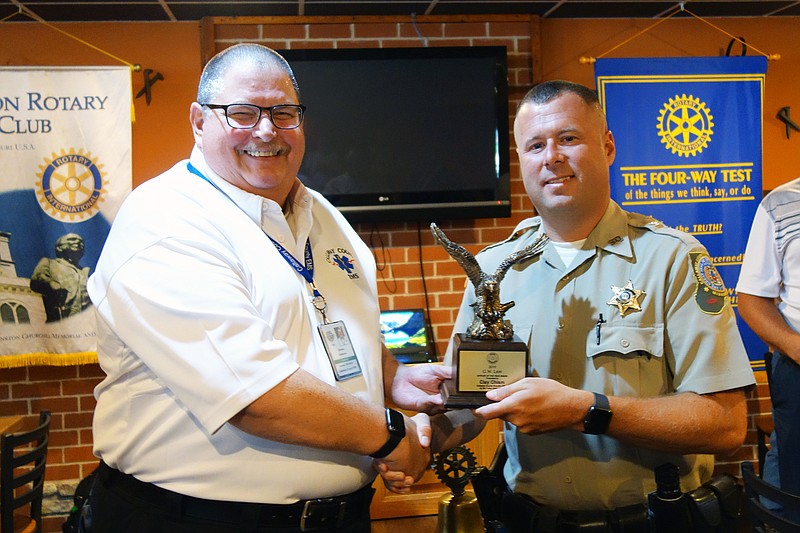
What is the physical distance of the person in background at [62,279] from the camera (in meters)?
3.42

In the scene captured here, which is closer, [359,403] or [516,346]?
[359,403]

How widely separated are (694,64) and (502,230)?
1.31m

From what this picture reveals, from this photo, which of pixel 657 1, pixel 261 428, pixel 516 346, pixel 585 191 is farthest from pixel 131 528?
pixel 657 1

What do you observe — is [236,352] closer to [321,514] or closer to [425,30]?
[321,514]

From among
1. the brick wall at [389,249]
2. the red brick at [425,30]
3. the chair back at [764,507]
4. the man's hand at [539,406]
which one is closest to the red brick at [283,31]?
the brick wall at [389,249]

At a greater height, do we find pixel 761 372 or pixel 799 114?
pixel 799 114

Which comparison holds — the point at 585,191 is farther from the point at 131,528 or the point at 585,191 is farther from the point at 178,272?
the point at 131,528

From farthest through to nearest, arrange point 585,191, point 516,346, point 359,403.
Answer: point 585,191, point 516,346, point 359,403

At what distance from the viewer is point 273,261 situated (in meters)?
1.45

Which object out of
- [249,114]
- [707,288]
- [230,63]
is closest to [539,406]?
[707,288]

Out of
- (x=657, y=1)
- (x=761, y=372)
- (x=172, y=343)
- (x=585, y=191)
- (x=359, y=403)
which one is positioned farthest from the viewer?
(x=761, y=372)

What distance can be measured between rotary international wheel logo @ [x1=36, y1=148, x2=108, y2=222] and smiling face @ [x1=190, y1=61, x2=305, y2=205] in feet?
6.97

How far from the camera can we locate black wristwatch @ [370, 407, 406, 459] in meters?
1.40

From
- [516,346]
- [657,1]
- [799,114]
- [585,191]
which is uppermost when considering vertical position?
[657,1]
